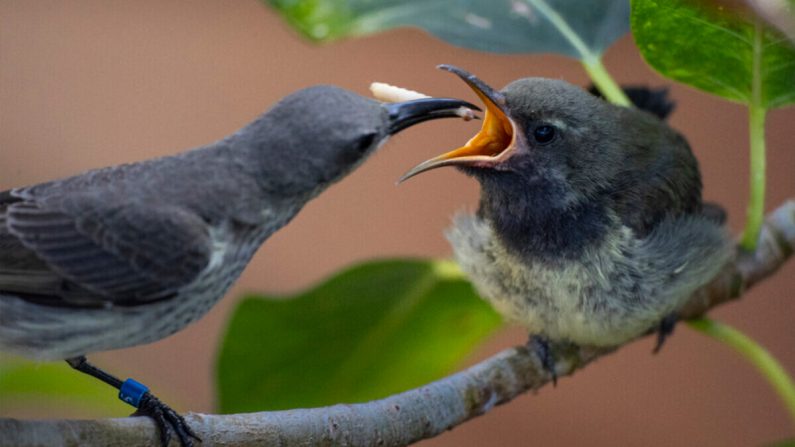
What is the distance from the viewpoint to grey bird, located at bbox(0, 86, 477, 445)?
1.26 m

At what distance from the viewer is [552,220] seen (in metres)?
1.88

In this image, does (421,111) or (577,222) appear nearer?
(421,111)

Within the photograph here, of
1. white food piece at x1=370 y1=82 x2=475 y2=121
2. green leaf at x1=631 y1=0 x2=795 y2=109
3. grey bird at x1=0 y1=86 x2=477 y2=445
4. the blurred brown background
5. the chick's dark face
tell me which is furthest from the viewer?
the blurred brown background

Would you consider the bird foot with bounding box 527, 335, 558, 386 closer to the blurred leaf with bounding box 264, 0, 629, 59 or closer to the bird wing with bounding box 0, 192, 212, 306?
the blurred leaf with bounding box 264, 0, 629, 59

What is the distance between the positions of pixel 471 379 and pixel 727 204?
2.44 m

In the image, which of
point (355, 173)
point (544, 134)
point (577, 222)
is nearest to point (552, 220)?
point (577, 222)

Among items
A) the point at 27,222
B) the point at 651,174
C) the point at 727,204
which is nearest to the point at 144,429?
the point at 27,222

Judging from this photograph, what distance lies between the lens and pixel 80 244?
1.31 meters

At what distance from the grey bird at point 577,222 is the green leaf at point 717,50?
19 centimetres

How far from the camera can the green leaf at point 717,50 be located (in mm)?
1605

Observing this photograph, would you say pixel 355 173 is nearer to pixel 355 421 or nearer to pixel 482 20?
pixel 482 20

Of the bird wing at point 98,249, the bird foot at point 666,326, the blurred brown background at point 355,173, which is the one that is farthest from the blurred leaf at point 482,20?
the blurred brown background at point 355,173

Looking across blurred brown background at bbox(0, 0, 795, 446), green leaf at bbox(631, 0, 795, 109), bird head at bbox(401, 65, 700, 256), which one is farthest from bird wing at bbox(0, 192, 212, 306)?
blurred brown background at bbox(0, 0, 795, 446)

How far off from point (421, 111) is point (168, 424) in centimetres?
55
